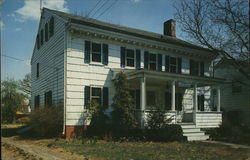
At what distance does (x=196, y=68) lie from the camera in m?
21.4

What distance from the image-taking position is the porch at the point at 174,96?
1495cm

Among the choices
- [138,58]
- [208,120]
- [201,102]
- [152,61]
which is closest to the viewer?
[208,120]

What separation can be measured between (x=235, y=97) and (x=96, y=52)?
16.1m

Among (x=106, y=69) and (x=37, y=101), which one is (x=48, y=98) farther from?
(x=106, y=69)

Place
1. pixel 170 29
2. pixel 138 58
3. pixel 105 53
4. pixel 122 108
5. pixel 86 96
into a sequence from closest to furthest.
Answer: pixel 122 108 → pixel 86 96 → pixel 105 53 → pixel 138 58 → pixel 170 29

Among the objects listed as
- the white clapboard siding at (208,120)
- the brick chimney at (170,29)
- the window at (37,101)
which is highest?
the brick chimney at (170,29)

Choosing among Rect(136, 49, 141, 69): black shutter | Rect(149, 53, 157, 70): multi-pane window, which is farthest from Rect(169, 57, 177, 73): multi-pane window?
Rect(136, 49, 141, 69): black shutter

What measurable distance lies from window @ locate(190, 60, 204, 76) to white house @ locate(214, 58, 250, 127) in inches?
76.0

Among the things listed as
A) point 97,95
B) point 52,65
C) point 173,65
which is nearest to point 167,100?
point 173,65

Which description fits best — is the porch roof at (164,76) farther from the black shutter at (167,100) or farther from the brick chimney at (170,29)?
the brick chimney at (170,29)

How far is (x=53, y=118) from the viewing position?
46.1 feet

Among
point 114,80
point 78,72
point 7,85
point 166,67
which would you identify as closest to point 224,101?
point 166,67

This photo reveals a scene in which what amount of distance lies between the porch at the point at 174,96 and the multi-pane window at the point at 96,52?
214cm

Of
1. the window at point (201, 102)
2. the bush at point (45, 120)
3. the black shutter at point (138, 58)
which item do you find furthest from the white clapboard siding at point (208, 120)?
the bush at point (45, 120)
